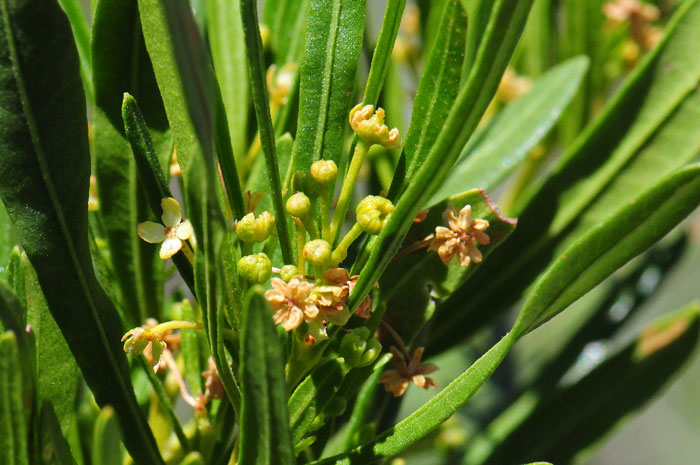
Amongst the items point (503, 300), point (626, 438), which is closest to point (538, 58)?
point (503, 300)

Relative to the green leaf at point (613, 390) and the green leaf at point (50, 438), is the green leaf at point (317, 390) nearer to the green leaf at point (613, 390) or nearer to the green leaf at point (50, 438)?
the green leaf at point (50, 438)

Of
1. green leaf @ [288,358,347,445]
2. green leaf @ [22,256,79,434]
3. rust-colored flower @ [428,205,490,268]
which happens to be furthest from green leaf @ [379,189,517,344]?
green leaf @ [22,256,79,434]

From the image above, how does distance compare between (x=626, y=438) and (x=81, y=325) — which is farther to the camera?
(x=626, y=438)

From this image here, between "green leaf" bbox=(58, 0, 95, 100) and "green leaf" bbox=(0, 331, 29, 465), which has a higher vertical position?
"green leaf" bbox=(58, 0, 95, 100)

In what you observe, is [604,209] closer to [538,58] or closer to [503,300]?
[503,300]

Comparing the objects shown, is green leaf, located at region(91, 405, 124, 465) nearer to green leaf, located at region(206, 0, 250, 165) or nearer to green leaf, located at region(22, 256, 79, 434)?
green leaf, located at region(22, 256, 79, 434)
